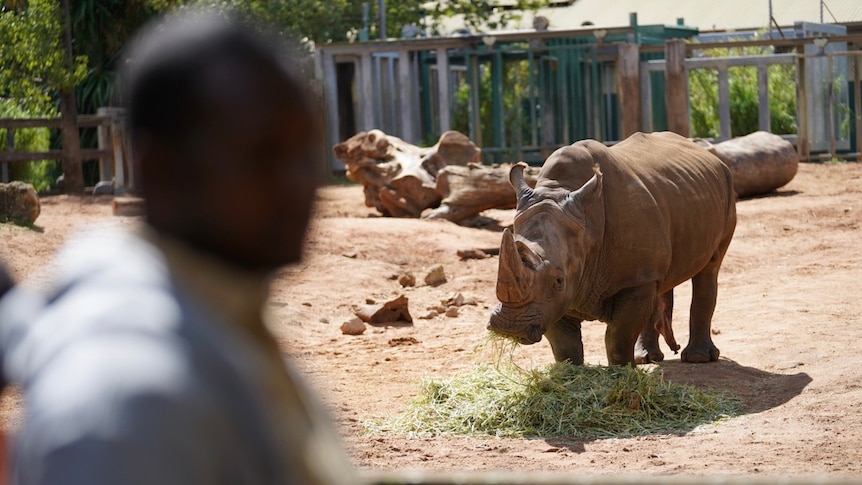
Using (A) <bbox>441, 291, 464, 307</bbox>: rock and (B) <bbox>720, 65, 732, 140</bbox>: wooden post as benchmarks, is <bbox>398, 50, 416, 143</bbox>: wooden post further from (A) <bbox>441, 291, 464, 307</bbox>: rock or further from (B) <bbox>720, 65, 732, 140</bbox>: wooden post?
(A) <bbox>441, 291, 464, 307</bbox>: rock

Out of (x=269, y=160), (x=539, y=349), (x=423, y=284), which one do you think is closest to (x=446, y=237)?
(x=423, y=284)

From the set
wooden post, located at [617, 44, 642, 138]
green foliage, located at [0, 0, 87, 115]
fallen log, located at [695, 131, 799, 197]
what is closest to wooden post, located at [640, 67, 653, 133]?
wooden post, located at [617, 44, 642, 138]

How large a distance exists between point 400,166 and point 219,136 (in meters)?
15.5

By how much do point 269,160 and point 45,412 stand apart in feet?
1.16

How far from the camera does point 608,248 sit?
7797 millimetres

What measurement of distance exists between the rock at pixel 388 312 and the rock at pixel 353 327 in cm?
31

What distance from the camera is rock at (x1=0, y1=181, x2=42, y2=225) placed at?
13859 millimetres

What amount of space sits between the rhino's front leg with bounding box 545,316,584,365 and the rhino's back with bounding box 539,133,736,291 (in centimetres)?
38

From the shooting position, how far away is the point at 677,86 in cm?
2073

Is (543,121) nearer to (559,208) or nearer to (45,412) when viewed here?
(559,208)

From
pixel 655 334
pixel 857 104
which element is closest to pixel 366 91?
pixel 857 104

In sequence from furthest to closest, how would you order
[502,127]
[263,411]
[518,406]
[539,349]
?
[502,127]
[539,349]
[518,406]
[263,411]

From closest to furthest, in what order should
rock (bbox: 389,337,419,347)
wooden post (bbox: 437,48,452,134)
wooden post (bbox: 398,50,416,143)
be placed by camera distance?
rock (bbox: 389,337,419,347) < wooden post (bbox: 437,48,452,134) < wooden post (bbox: 398,50,416,143)

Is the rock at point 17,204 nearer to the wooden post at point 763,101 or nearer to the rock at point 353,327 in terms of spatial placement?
the rock at point 353,327
